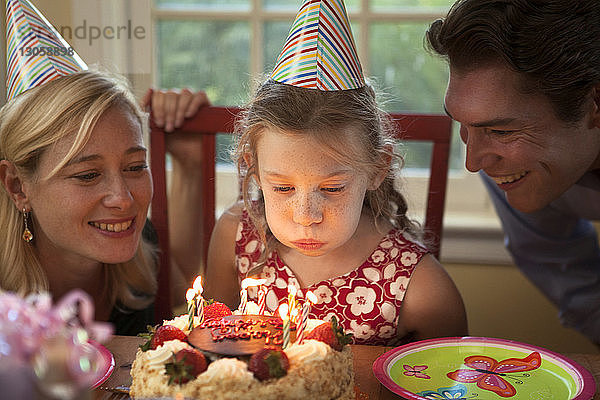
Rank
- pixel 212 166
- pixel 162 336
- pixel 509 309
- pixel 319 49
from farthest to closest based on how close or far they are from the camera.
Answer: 1. pixel 509 309
2. pixel 212 166
3. pixel 319 49
4. pixel 162 336

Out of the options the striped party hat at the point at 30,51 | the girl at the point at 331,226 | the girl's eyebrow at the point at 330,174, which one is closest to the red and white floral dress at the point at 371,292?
the girl at the point at 331,226

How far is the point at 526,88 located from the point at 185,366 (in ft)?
2.90

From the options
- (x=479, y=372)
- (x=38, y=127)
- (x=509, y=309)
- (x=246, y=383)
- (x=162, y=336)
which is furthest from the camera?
(x=509, y=309)

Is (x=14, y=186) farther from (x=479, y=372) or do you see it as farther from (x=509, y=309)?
(x=509, y=309)

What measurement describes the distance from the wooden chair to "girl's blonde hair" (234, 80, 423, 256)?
215 mm

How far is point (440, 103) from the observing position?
237 centimetres

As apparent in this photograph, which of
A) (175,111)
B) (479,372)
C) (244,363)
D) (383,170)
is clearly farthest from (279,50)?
(244,363)

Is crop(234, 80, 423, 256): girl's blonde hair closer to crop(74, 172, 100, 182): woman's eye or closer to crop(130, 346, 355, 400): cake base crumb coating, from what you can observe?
crop(74, 172, 100, 182): woman's eye

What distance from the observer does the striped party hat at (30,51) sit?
1.38 meters

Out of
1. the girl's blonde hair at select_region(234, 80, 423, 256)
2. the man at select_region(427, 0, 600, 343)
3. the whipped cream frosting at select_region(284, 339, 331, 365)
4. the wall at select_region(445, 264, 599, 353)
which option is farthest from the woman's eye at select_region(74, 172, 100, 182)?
the wall at select_region(445, 264, 599, 353)

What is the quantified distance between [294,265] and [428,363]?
0.45 meters

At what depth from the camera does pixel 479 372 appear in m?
1.12

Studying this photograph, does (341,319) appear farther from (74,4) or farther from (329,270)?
(74,4)

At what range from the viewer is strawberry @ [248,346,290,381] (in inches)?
34.9
